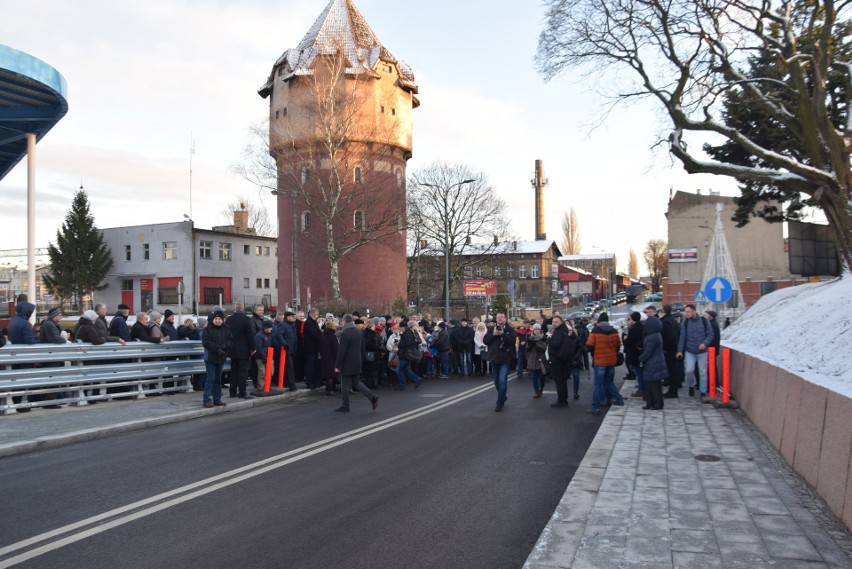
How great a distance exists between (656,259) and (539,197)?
133 feet

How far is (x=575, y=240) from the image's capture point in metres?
123

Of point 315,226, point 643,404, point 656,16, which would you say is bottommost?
point 643,404

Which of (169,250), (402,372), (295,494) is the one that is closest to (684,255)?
(169,250)

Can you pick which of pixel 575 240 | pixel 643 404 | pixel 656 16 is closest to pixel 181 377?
pixel 643 404

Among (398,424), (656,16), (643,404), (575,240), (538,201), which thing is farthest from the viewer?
(575,240)

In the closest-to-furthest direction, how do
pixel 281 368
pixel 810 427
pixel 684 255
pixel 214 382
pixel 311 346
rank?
pixel 810 427
pixel 214 382
pixel 281 368
pixel 311 346
pixel 684 255

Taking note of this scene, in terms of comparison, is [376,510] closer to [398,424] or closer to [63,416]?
[398,424]

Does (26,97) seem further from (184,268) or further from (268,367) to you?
(184,268)

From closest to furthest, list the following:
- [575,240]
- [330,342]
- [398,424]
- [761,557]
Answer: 1. [761,557]
2. [398,424]
3. [330,342]
4. [575,240]

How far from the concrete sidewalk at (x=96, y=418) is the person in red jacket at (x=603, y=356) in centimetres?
658

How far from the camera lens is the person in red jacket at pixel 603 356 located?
12.2 metres

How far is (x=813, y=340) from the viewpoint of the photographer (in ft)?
29.9

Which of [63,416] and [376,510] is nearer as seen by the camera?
[376,510]

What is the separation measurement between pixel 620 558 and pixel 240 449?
562cm
